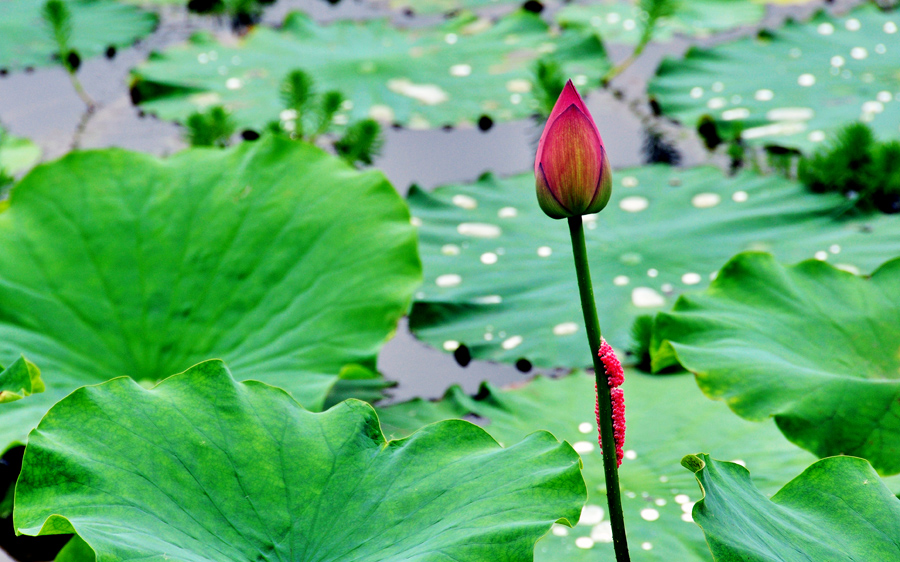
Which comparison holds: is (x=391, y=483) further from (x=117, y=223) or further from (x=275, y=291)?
(x=117, y=223)

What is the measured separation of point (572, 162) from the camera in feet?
2.30

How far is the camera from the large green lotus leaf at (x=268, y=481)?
0.75 meters

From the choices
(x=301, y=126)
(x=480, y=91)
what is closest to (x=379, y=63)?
(x=480, y=91)

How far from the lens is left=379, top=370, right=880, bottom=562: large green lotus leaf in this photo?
1019 mm

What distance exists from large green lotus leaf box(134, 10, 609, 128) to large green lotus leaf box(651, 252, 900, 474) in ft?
3.94

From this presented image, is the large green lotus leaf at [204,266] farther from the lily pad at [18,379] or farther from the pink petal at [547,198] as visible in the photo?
the pink petal at [547,198]

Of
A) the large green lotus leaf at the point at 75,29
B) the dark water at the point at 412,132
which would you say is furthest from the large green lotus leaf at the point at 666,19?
the large green lotus leaf at the point at 75,29

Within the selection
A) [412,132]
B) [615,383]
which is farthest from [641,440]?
[412,132]

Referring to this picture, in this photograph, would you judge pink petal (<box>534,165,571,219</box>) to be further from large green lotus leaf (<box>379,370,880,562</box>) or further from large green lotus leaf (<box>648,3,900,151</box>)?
large green lotus leaf (<box>648,3,900,151</box>)

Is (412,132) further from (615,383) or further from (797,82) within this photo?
(615,383)

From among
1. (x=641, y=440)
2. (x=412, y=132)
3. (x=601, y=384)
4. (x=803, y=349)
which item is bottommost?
(x=641, y=440)

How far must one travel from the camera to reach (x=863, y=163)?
6.06 feet

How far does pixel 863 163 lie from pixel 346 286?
52.5 inches

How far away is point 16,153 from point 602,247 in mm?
1588
